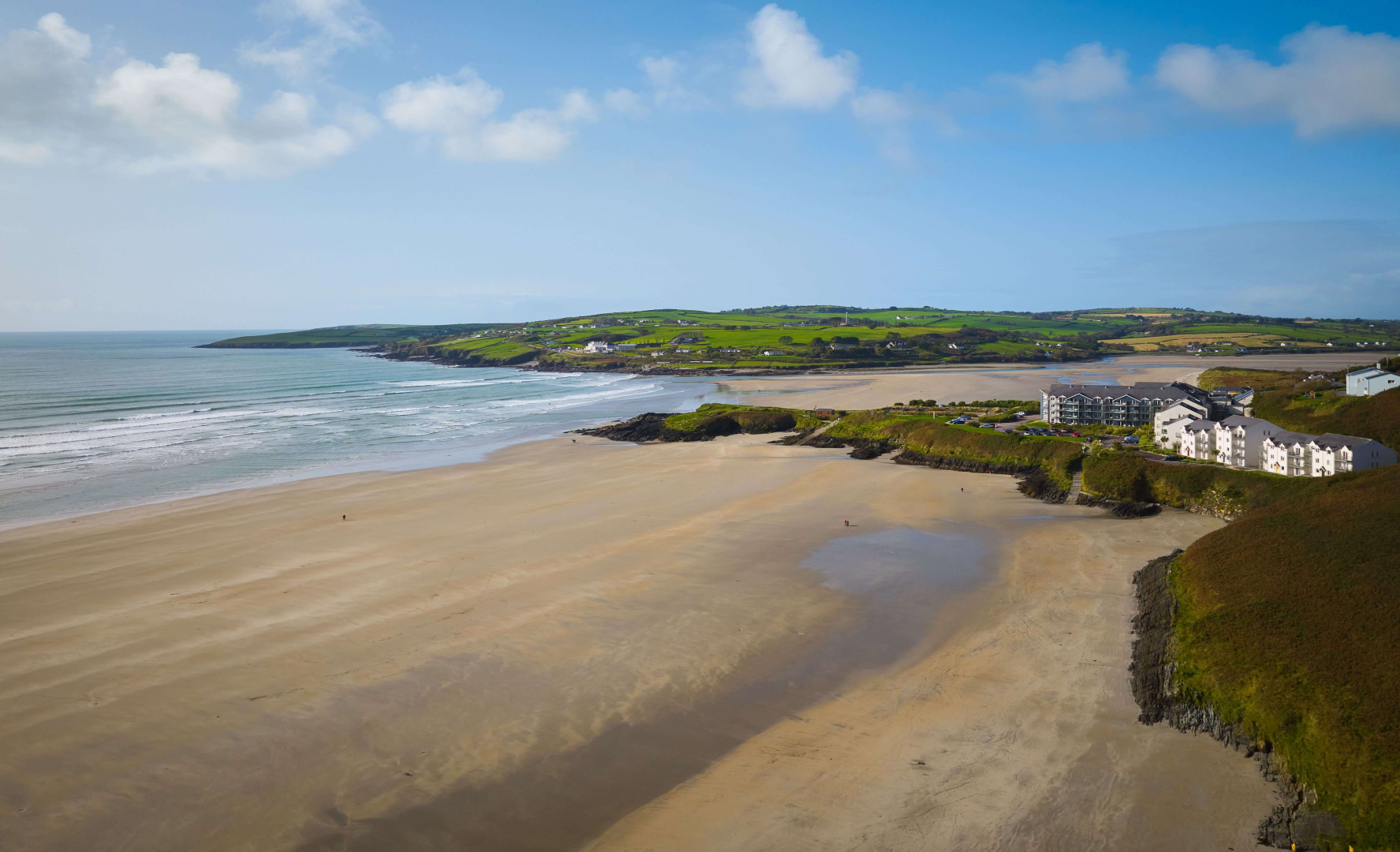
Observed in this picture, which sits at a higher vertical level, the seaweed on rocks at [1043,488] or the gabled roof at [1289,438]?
the gabled roof at [1289,438]

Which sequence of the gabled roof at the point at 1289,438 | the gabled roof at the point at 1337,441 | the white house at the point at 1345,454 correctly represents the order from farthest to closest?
the gabled roof at the point at 1289,438 < the gabled roof at the point at 1337,441 < the white house at the point at 1345,454

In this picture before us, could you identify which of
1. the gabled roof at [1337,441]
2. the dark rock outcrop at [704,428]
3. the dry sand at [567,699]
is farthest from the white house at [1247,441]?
the dark rock outcrop at [704,428]

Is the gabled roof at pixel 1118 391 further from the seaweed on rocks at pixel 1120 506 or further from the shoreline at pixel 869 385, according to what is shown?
the seaweed on rocks at pixel 1120 506

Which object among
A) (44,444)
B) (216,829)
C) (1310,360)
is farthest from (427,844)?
(1310,360)

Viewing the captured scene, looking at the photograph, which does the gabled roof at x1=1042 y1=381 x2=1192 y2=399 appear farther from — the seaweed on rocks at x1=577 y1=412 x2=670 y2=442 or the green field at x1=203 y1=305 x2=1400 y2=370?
the green field at x1=203 y1=305 x2=1400 y2=370

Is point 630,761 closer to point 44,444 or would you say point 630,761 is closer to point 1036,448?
point 1036,448

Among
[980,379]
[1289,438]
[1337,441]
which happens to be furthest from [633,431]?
[980,379]

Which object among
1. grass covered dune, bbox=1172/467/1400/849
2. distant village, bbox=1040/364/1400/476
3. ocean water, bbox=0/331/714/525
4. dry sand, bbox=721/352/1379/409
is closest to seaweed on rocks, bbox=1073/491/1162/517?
distant village, bbox=1040/364/1400/476
